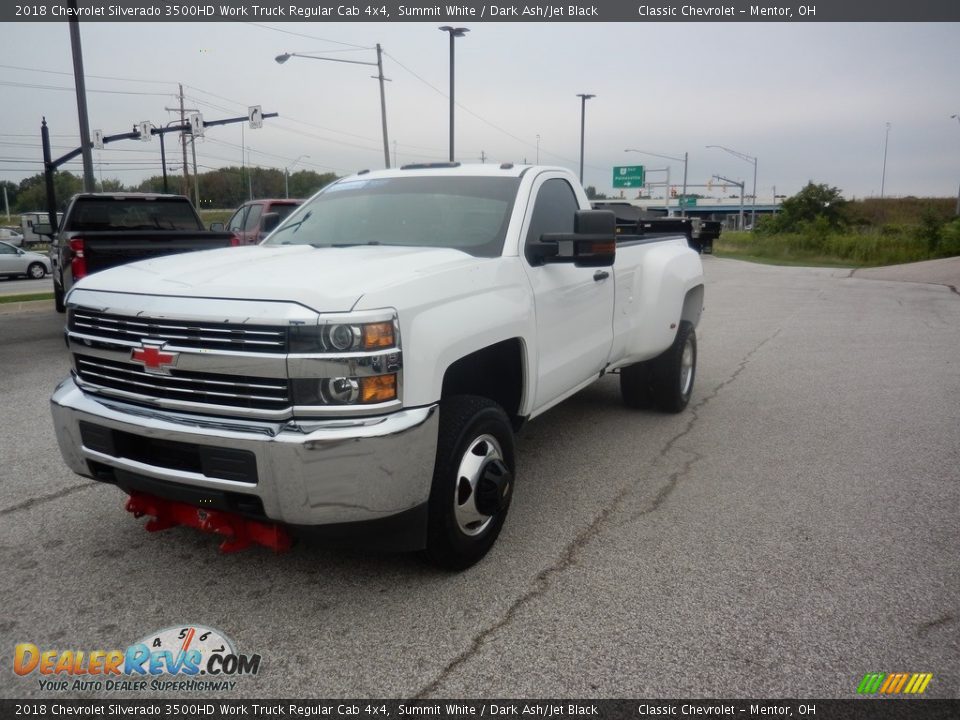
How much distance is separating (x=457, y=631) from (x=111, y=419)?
1.69m

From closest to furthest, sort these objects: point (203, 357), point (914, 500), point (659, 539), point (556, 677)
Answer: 1. point (556, 677)
2. point (203, 357)
3. point (659, 539)
4. point (914, 500)

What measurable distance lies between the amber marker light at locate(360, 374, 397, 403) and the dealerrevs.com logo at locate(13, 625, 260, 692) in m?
1.07

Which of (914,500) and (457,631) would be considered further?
(914,500)

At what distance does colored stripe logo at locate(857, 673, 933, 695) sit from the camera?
2760mm

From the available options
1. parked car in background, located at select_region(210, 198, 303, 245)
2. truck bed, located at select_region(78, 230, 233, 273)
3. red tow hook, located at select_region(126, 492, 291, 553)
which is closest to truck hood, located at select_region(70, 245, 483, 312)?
red tow hook, located at select_region(126, 492, 291, 553)

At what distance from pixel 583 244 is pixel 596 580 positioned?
175 centimetres

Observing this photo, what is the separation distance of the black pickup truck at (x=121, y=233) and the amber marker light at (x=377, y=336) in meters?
6.56

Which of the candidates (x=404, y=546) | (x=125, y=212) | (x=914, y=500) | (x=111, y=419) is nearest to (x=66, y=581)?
(x=111, y=419)

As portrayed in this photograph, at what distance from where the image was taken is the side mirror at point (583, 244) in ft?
13.3

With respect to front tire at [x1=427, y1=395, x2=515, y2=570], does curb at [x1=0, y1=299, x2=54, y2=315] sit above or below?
below

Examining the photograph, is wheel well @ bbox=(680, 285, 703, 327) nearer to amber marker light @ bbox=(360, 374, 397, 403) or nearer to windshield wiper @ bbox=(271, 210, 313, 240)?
windshield wiper @ bbox=(271, 210, 313, 240)

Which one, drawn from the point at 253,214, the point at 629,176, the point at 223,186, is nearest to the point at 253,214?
the point at 253,214

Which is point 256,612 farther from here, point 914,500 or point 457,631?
point 914,500

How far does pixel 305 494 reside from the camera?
115 inches
